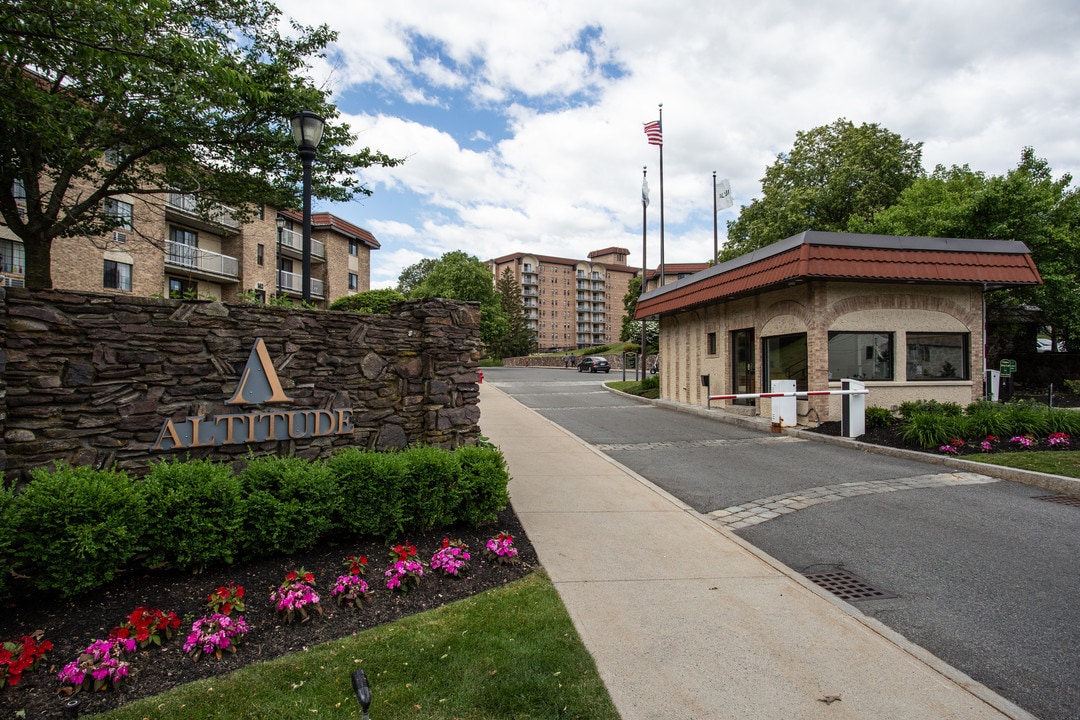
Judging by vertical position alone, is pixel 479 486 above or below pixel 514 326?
below

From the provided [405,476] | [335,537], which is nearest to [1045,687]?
[405,476]

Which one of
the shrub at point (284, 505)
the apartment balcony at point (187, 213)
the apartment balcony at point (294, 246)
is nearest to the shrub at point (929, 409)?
the shrub at point (284, 505)

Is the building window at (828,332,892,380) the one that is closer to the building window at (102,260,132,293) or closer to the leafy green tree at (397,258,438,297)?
the building window at (102,260,132,293)

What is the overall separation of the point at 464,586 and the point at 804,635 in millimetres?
2449

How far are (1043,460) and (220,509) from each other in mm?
10955

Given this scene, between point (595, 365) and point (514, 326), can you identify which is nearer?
point (595, 365)

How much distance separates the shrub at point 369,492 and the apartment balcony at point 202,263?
25.8 meters

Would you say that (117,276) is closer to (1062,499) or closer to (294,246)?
(294,246)

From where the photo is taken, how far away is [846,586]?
14.6 feet

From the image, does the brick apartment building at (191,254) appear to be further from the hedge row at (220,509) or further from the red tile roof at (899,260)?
the red tile roof at (899,260)

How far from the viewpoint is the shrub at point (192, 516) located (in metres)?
3.87

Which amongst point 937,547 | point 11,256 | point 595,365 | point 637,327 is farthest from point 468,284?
point 937,547

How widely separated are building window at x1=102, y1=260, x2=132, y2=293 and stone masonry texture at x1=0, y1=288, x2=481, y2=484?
23647 mm

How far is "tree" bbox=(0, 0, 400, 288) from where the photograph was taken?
6.45 metres
